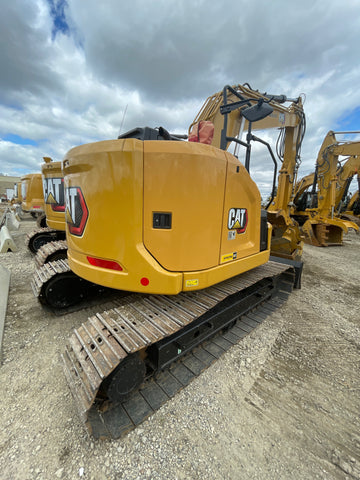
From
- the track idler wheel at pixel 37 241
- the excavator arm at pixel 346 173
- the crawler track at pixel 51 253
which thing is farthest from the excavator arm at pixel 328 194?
the track idler wheel at pixel 37 241

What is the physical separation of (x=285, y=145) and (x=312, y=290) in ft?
12.8

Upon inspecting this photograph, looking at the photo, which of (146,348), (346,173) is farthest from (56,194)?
Answer: (346,173)

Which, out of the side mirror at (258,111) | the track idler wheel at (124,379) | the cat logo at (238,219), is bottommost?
the track idler wheel at (124,379)

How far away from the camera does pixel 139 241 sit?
1.92 meters

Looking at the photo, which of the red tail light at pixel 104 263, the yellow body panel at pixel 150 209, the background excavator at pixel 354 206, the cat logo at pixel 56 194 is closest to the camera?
the yellow body panel at pixel 150 209

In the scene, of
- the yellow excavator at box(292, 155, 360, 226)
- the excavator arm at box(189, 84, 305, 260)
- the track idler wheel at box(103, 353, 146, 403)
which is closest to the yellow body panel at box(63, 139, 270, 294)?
the track idler wheel at box(103, 353, 146, 403)

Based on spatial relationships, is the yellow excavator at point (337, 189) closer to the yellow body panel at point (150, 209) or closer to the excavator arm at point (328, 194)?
the excavator arm at point (328, 194)

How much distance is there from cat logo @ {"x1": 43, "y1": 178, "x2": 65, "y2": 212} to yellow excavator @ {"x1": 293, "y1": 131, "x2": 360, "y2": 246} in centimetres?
960

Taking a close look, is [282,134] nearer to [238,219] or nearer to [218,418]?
[238,219]

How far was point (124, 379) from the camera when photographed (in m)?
1.72

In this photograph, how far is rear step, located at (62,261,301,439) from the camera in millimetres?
1603

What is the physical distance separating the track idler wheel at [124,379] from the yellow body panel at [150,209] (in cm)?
60

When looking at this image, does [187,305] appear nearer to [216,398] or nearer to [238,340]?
[216,398]

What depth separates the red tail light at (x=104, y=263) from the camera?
2021 mm
